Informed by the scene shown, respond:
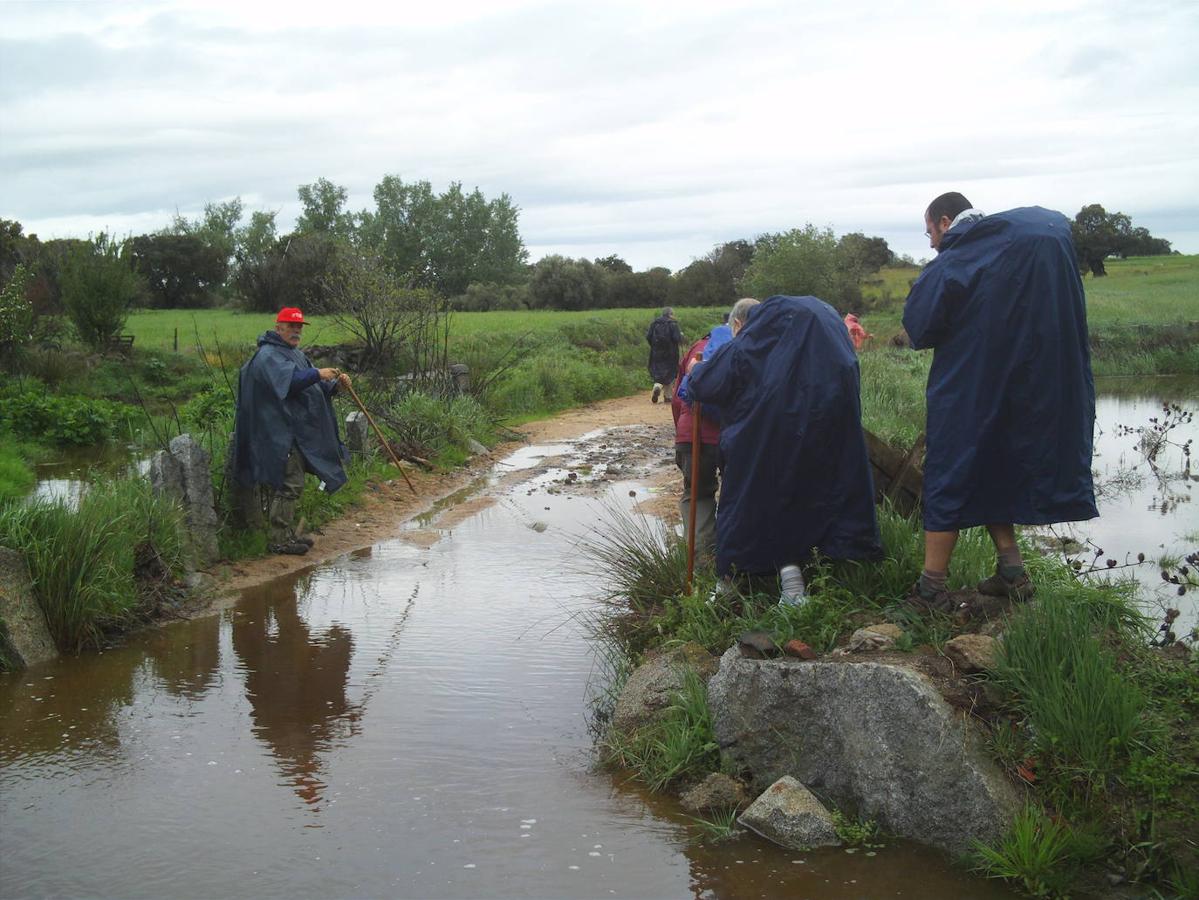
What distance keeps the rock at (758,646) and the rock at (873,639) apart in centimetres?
33

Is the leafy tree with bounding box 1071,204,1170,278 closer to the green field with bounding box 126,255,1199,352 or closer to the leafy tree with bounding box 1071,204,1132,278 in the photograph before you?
the leafy tree with bounding box 1071,204,1132,278

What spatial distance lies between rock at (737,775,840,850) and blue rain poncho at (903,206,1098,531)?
1459mm

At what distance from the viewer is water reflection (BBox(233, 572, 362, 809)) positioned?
5.84 meters

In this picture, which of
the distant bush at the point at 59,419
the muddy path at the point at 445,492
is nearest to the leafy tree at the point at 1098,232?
the muddy path at the point at 445,492

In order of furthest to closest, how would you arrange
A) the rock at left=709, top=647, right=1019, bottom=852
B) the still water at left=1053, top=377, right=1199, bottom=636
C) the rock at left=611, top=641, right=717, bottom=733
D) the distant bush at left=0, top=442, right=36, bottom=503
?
the distant bush at left=0, top=442, right=36, bottom=503 < the still water at left=1053, top=377, right=1199, bottom=636 < the rock at left=611, top=641, right=717, bottom=733 < the rock at left=709, top=647, right=1019, bottom=852

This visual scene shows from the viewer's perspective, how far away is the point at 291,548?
34.3 ft

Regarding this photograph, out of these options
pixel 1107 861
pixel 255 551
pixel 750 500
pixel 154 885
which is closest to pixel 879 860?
pixel 1107 861

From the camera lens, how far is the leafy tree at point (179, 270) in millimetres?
49719

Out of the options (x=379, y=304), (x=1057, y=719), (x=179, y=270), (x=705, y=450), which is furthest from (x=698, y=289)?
(x=1057, y=719)

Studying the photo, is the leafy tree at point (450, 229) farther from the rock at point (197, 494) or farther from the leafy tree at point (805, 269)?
the rock at point (197, 494)

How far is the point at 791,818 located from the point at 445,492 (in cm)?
987

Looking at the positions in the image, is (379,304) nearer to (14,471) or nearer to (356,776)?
(14,471)

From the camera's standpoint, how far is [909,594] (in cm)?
584

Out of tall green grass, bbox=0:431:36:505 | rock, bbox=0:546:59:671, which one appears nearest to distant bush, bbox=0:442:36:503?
tall green grass, bbox=0:431:36:505
